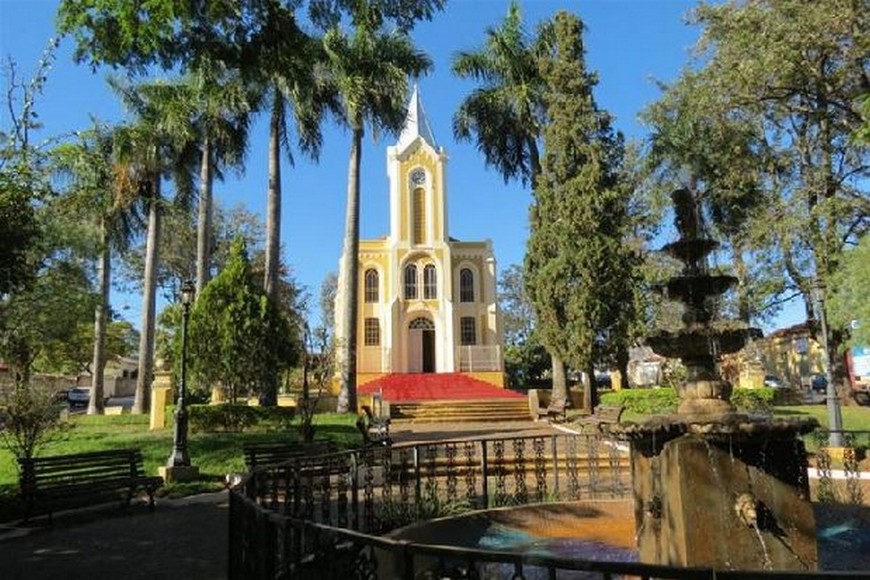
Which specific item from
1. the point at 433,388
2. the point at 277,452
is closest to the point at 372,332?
the point at 433,388

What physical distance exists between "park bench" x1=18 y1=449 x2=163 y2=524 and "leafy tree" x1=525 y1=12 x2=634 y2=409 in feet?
61.4

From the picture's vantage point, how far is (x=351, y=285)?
27.1 m

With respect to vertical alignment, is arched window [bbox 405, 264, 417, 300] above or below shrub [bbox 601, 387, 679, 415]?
above

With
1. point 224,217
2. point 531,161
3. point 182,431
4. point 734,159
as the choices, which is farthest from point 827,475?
point 224,217

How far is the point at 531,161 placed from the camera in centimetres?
3309

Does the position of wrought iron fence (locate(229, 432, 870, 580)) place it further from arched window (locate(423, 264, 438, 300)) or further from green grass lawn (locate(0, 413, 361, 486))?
arched window (locate(423, 264, 438, 300))

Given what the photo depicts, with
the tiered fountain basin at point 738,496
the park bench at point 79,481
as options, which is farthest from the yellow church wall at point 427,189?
the tiered fountain basin at point 738,496

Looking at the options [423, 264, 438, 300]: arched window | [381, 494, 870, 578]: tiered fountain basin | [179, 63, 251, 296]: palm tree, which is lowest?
[381, 494, 870, 578]: tiered fountain basin

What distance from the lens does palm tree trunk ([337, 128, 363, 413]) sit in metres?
26.2

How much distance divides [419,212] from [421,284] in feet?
14.7

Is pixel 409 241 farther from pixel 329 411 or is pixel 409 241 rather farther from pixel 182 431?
pixel 182 431

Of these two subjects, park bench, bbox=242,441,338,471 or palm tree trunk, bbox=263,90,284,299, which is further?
palm tree trunk, bbox=263,90,284,299

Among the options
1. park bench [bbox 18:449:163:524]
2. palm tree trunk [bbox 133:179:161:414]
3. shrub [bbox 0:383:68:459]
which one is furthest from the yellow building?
park bench [bbox 18:449:163:524]

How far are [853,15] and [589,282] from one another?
489 inches
